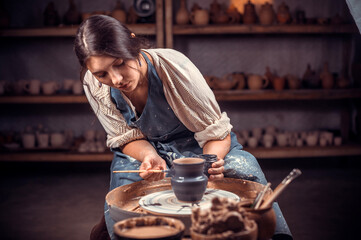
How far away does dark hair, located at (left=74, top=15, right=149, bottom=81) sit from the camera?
5.15 feet

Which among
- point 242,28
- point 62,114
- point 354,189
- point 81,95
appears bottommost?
point 354,189

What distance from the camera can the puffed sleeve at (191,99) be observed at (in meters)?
1.85

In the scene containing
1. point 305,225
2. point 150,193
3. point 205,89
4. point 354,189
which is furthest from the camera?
point 354,189

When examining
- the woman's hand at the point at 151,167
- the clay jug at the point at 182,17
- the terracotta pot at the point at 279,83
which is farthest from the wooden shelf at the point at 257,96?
the woman's hand at the point at 151,167

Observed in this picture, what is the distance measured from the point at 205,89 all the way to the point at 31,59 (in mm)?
3246

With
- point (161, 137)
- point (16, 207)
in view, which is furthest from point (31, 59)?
point (161, 137)

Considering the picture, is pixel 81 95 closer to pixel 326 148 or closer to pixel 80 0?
pixel 80 0

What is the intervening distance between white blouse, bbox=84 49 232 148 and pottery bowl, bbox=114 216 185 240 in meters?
0.88

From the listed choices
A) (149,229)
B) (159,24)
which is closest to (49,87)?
(159,24)

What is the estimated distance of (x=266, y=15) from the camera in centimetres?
417

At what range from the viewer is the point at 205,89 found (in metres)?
1.87

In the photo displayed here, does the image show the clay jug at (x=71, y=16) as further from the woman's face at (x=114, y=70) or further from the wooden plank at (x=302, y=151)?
the woman's face at (x=114, y=70)

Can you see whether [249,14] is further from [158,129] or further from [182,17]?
[158,129]

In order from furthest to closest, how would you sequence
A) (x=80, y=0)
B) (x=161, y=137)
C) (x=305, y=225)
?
(x=80, y=0)
(x=305, y=225)
(x=161, y=137)
